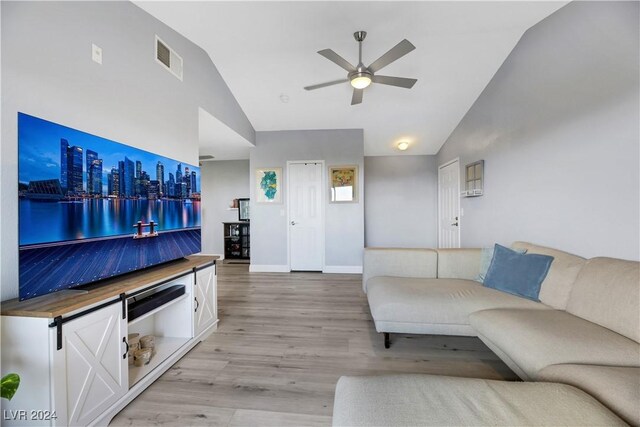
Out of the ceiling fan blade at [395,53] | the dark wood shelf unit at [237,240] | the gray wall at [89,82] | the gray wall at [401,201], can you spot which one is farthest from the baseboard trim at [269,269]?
the ceiling fan blade at [395,53]

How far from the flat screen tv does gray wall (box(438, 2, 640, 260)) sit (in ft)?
10.5

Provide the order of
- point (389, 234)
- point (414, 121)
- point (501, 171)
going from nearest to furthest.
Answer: point (501, 171), point (414, 121), point (389, 234)

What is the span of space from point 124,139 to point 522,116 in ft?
11.8

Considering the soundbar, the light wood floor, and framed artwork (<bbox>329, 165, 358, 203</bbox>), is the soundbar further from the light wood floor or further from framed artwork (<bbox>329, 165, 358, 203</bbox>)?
framed artwork (<bbox>329, 165, 358, 203</bbox>)

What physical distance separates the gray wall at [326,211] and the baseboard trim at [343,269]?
0.05 m

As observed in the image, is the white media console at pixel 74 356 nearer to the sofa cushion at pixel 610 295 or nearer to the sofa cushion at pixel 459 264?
the sofa cushion at pixel 459 264

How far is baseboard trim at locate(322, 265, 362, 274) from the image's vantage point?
14.8ft

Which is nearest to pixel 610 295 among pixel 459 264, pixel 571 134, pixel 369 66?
pixel 459 264

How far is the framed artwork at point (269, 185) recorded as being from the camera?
4617mm

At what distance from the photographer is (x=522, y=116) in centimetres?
260

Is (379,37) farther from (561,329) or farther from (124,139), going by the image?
(561,329)

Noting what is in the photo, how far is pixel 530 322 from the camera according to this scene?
4.86ft

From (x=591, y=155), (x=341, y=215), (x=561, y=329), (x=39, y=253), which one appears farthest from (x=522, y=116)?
(x=39, y=253)

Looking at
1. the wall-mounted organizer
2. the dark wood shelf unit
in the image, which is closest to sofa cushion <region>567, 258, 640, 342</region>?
the wall-mounted organizer
